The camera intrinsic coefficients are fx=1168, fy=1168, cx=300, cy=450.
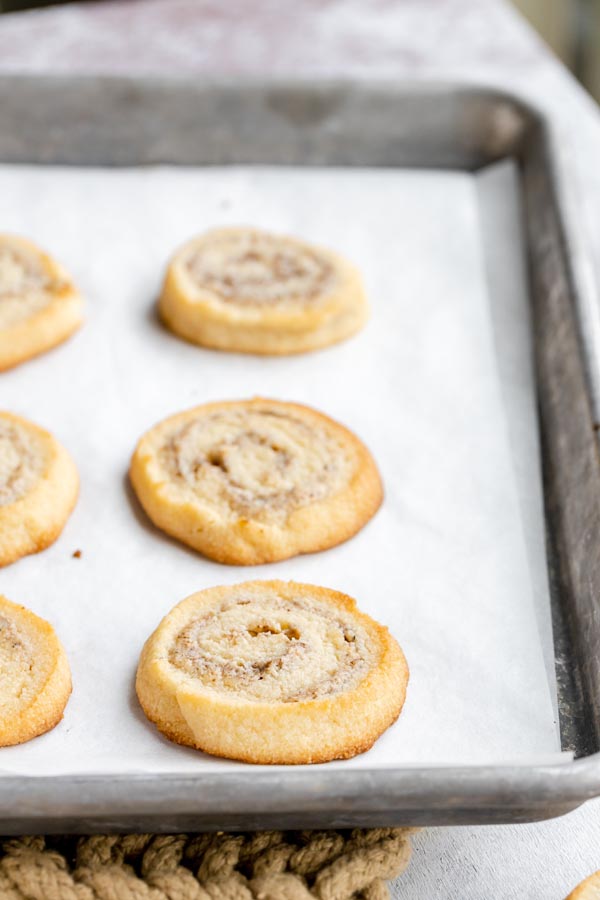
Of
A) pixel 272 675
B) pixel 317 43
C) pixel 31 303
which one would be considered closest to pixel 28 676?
pixel 272 675

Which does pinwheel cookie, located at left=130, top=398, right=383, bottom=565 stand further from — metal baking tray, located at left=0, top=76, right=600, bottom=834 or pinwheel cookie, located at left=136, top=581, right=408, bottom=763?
metal baking tray, located at left=0, top=76, right=600, bottom=834

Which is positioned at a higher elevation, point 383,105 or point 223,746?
point 383,105

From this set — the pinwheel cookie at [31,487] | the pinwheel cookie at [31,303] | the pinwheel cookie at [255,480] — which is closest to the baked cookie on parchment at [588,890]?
the pinwheel cookie at [255,480]

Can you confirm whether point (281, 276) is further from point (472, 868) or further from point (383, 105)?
point (472, 868)

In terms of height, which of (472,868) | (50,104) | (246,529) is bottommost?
(472,868)

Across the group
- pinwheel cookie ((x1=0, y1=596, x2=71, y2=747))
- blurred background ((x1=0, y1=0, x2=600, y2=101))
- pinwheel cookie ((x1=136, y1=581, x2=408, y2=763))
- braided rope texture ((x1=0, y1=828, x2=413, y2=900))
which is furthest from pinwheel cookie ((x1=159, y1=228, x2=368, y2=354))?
blurred background ((x1=0, y1=0, x2=600, y2=101))

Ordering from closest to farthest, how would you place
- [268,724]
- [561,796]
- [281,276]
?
[561,796]
[268,724]
[281,276]

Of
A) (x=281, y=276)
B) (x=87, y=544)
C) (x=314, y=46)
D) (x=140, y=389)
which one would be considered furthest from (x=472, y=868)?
(x=314, y=46)
